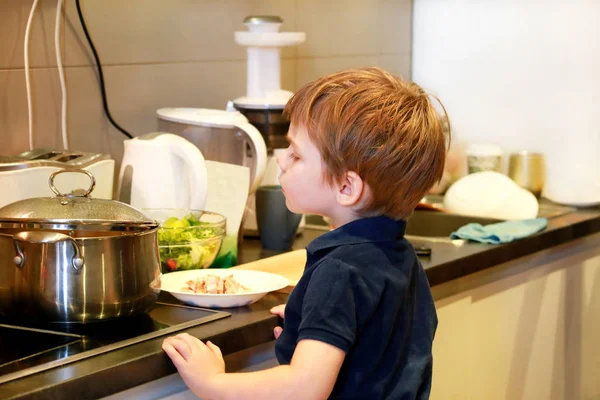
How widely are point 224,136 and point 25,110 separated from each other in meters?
0.36

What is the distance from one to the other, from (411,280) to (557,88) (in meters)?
1.36

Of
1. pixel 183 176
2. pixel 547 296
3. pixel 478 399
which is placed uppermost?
pixel 183 176

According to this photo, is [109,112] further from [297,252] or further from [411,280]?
[411,280]

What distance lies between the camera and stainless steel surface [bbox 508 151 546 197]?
2.42 m

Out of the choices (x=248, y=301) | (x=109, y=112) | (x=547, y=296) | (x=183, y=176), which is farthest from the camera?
(x=547, y=296)

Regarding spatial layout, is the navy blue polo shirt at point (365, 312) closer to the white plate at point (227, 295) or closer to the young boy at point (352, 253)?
the young boy at point (352, 253)

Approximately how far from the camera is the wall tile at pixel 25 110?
1.62m

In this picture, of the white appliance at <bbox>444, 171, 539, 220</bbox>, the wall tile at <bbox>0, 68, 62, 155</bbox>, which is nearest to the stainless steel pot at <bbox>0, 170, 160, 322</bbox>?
the wall tile at <bbox>0, 68, 62, 155</bbox>

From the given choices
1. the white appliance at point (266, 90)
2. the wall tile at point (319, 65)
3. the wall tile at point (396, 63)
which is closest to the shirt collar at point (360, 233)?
the white appliance at point (266, 90)

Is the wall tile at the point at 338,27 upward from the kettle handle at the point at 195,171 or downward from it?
upward

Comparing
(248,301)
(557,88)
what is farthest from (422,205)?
(248,301)

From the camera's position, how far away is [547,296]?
2047 millimetres

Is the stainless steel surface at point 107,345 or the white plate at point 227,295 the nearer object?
the stainless steel surface at point 107,345

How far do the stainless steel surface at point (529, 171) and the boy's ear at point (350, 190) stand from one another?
1369 millimetres
